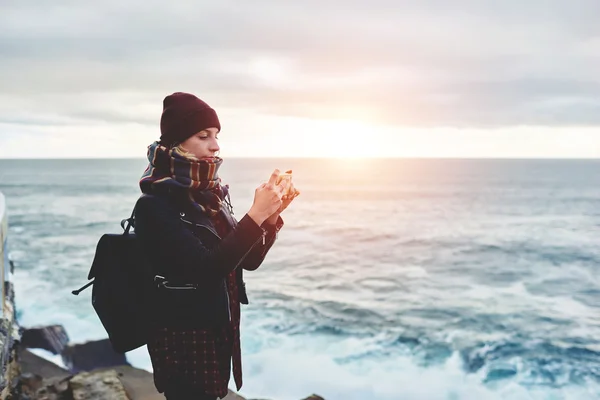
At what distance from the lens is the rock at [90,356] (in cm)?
1086

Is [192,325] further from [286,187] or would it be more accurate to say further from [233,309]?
[286,187]

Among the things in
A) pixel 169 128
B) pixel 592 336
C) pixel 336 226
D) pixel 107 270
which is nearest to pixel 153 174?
pixel 169 128

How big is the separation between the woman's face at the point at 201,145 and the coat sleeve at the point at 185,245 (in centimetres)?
27

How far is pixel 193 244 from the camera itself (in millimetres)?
2146

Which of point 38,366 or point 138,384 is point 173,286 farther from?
point 38,366

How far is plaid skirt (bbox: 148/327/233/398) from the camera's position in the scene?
2.40 m

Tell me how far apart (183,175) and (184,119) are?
0.25 m

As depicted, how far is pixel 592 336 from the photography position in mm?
15930

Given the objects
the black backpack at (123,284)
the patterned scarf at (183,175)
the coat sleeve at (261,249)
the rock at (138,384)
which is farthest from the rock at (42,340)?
the patterned scarf at (183,175)

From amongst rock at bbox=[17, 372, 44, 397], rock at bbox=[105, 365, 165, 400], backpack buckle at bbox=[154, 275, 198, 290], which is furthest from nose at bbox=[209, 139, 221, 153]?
rock at bbox=[17, 372, 44, 397]

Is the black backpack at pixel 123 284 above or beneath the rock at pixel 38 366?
above

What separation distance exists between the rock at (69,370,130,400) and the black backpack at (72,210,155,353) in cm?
504

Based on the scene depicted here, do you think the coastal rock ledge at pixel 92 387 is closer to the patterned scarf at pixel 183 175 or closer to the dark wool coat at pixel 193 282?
the dark wool coat at pixel 193 282

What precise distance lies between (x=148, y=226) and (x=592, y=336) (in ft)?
55.2
